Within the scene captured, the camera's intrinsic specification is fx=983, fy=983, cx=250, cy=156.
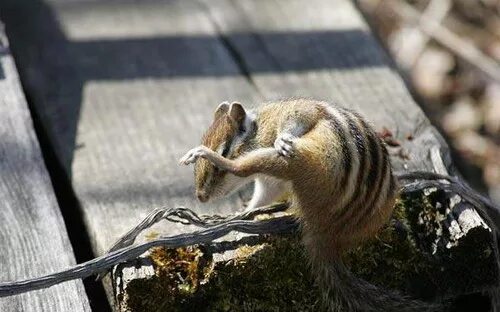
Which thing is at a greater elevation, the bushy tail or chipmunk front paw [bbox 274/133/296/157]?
chipmunk front paw [bbox 274/133/296/157]

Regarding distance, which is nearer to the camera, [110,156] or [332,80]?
[110,156]

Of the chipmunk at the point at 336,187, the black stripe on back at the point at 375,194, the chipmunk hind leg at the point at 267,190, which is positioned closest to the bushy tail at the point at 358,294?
the chipmunk at the point at 336,187

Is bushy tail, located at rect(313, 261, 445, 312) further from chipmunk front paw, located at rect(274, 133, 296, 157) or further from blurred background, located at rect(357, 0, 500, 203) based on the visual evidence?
blurred background, located at rect(357, 0, 500, 203)

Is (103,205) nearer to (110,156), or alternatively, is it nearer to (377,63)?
(110,156)

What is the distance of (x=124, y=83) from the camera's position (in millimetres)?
2855

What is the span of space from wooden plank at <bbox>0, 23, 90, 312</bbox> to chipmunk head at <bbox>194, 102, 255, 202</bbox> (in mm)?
343

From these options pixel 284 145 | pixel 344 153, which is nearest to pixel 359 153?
pixel 344 153

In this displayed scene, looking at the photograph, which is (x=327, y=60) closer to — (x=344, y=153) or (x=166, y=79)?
(x=166, y=79)

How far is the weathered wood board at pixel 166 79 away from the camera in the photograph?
7.97 ft

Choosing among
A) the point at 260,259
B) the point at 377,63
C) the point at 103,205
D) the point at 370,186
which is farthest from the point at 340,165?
the point at 377,63

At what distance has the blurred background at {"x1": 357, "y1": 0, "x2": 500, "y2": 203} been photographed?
489 centimetres

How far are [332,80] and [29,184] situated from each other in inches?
38.2

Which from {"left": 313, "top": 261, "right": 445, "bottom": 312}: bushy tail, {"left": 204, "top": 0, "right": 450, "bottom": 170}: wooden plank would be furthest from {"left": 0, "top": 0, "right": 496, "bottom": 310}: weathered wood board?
{"left": 313, "top": 261, "right": 445, "bottom": 312}: bushy tail

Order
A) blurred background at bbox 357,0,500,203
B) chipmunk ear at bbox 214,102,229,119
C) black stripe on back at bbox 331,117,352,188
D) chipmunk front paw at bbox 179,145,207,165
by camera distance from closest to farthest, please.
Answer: black stripe on back at bbox 331,117,352,188, chipmunk front paw at bbox 179,145,207,165, chipmunk ear at bbox 214,102,229,119, blurred background at bbox 357,0,500,203
